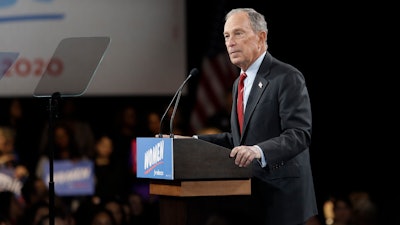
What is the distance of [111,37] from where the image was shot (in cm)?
955

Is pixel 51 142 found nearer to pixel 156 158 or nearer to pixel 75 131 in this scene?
pixel 156 158

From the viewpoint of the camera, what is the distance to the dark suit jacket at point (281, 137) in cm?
416

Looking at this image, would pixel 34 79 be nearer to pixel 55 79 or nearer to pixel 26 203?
pixel 26 203

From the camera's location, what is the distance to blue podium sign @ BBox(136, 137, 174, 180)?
13.1 ft

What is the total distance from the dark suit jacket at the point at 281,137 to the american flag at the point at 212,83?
6577mm

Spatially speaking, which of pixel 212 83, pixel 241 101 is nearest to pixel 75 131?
pixel 212 83

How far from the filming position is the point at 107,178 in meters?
8.64

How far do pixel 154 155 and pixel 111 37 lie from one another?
5564 mm

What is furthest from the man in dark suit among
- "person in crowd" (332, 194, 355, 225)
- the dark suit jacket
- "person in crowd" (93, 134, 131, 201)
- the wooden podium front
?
"person in crowd" (93, 134, 131, 201)

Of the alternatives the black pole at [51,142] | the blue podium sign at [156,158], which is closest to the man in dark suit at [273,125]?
the blue podium sign at [156,158]

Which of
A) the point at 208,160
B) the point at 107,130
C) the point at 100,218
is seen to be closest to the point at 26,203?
the point at 100,218

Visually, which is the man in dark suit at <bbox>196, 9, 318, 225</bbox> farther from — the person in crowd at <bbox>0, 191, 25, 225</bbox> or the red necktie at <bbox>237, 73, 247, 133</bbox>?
the person in crowd at <bbox>0, 191, 25, 225</bbox>

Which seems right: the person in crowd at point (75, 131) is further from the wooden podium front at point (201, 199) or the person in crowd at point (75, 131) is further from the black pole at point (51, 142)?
the wooden podium front at point (201, 199)

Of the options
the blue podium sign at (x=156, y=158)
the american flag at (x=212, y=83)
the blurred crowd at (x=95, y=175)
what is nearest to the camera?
the blue podium sign at (x=156, y=158)
